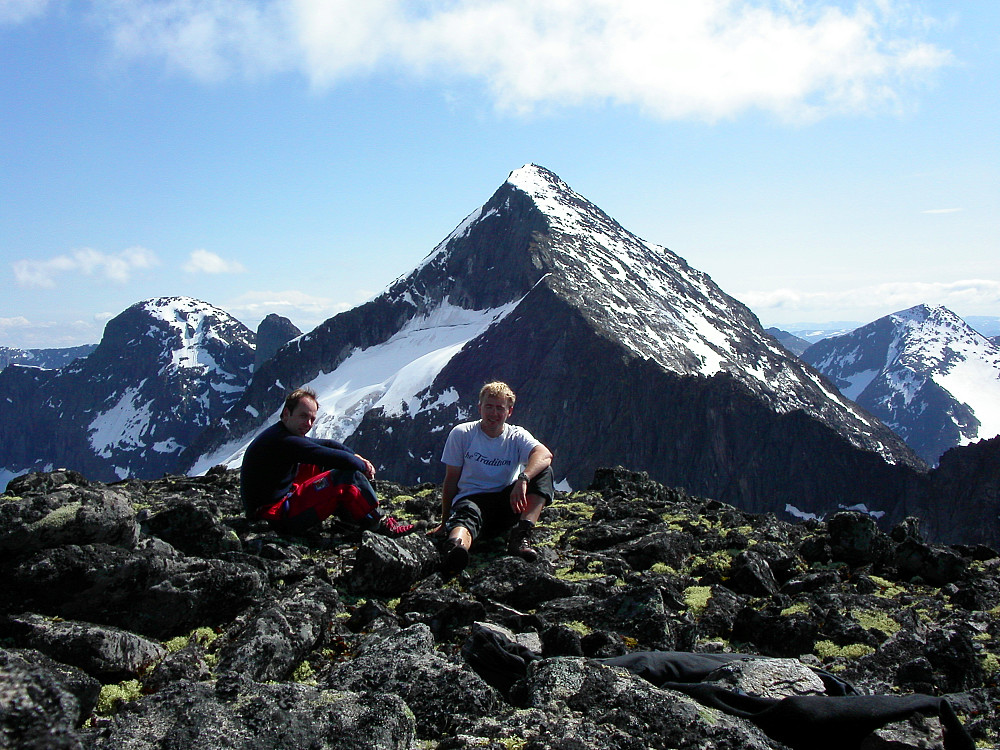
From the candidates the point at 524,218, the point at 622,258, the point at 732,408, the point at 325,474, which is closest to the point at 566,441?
the point at 732,408

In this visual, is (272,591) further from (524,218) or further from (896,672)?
(524,218)

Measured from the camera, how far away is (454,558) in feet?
28.9

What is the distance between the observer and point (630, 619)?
6.96 m

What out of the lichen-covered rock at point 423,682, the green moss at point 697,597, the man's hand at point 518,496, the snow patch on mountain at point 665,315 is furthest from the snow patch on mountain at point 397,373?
the lichen-covered rock at point 423,682

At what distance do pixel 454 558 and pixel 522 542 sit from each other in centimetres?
129

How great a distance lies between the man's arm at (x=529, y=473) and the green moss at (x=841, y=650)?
14.5 ft

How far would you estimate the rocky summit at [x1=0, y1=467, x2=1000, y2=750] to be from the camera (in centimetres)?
409

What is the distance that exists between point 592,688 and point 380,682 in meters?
1.71

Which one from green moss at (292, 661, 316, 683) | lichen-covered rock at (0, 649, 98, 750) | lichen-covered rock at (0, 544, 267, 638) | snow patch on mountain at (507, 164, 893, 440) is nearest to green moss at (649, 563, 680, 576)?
green moss at (292, 661, 316, 683)

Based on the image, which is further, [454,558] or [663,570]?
[663,570]

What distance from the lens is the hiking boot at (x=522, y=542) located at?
30.8ft

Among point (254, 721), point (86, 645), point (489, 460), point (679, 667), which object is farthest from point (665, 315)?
point (254, 721)

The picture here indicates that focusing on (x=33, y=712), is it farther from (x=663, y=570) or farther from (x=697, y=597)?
(x=663, y=570)

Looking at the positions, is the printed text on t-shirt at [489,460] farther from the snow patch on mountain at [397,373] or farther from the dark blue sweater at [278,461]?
the snow patch on mountain at [397,373]
